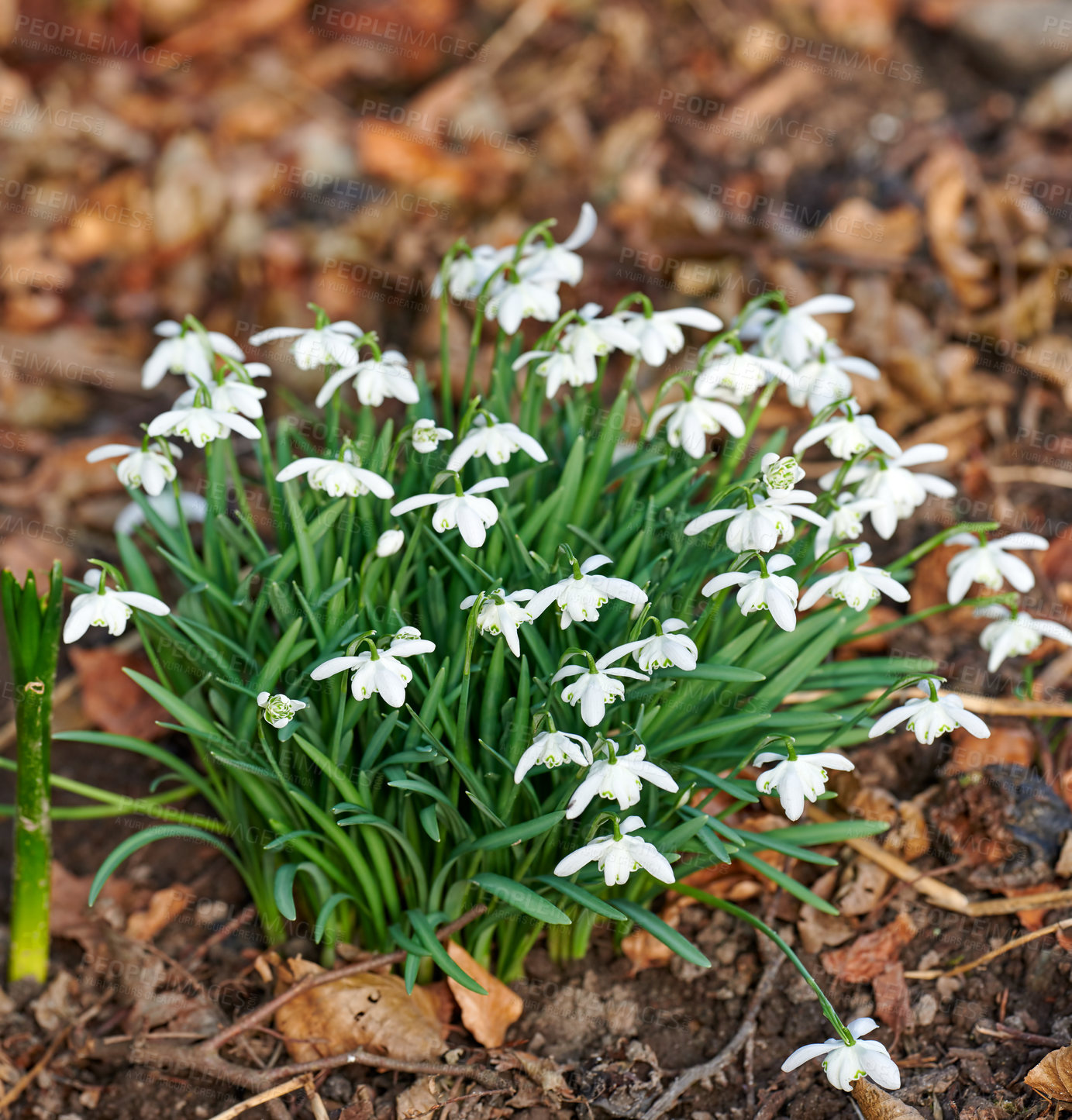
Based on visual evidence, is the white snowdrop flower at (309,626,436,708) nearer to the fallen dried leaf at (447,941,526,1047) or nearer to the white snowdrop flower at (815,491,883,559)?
the fallen dried leaf at (447,941,526,1047)

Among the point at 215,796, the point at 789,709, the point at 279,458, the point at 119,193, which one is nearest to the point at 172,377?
the point at 119,193

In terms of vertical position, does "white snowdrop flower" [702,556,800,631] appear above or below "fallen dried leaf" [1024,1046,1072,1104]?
above

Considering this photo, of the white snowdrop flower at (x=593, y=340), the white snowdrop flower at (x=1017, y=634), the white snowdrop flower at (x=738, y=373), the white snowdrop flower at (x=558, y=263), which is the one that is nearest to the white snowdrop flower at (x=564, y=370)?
the white snowdrop flower at (x=593, y=340)

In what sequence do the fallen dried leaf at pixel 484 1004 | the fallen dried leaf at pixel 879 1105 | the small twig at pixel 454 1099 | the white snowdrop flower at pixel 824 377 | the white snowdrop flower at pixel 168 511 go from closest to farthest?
the fallen dried leaf at pixel 879 1105 < the small twig at pixel 454 1099 < the fallen dried leaf at pixel 484 1004 < the white snowdrop flower at pixel 824 377 < the white snowdrop flower at pixel 168 511

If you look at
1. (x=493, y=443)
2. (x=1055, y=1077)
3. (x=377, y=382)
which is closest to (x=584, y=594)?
(x=493, y=443)

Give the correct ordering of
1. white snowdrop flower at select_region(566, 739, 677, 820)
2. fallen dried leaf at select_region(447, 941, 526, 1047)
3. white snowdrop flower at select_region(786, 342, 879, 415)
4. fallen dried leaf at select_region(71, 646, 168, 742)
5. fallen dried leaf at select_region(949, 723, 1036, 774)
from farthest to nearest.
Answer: fallen dried leaf at select_region(71, 646, 168, 742), fallen dried leaf at select_region(949, 723, 1036, 774), white snowdrop flower at select_region(786, 342, 879, 415), fallen dried leaf at select_region(447, 941, 526, 1047), white snowdrop flower at select_region(566, 739, 677, 820)

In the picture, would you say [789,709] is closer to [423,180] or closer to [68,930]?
[68,930]

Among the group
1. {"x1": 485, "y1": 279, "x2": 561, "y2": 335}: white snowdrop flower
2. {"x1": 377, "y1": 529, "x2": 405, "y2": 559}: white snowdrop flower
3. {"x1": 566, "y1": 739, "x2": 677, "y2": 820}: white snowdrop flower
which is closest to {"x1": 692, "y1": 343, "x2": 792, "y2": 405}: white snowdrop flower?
{"x1": 485, "y1": 279, "x2": 561, "y2": 335}: white snowdrop flower

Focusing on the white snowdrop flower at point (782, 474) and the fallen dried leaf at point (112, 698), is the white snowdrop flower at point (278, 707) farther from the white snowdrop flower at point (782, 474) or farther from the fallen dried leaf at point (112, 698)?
the fallen dried leaf at point (112, 698)
